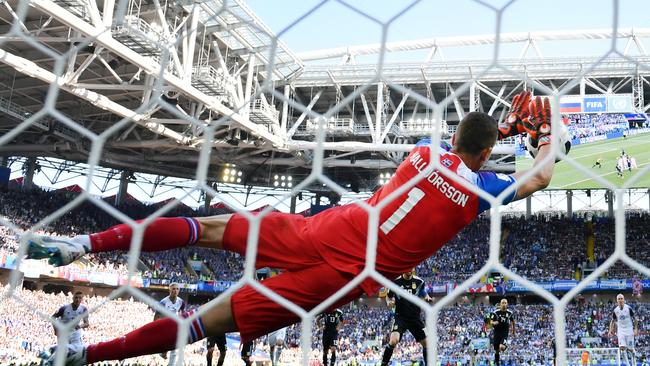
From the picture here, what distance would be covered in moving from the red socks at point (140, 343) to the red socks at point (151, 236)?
0.30 metres

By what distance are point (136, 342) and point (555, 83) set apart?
60.9 ft

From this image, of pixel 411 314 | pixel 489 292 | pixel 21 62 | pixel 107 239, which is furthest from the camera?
pixel 489 292

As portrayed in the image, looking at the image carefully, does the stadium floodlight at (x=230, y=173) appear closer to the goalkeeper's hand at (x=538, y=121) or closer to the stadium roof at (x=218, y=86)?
the stadium roof at (x=218, y=86)

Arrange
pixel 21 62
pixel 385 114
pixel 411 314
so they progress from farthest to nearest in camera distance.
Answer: pixel 385 114 < pixel 21 62 < pixel 411 314

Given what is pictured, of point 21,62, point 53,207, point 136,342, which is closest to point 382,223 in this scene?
point 136,342

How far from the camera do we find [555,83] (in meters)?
18.4

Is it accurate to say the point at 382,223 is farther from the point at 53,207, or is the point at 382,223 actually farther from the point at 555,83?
the point at 53,207

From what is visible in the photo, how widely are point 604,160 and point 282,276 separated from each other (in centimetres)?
1836

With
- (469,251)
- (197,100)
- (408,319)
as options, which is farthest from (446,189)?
(469,251)

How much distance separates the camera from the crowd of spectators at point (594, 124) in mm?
18469

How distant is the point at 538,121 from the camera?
233 centimetres

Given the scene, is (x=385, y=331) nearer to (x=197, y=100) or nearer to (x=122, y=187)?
(x=197, y=100)

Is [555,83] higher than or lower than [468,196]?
higher

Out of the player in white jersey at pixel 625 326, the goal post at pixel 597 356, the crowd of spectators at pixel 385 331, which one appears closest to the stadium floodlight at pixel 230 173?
the crowd of spectators at pixel 385 331
